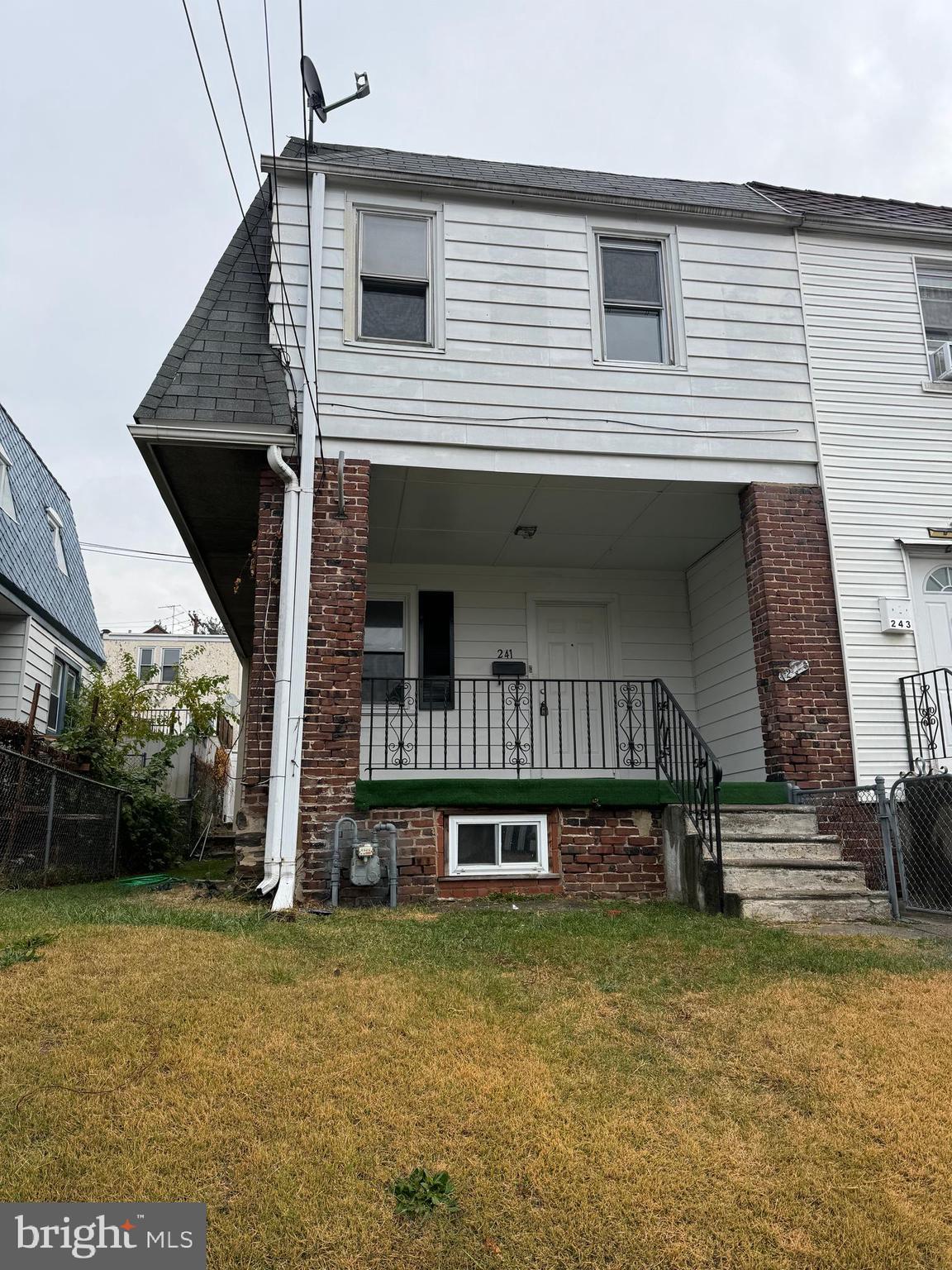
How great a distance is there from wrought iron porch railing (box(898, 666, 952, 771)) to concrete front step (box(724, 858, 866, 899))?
1869 millimetres

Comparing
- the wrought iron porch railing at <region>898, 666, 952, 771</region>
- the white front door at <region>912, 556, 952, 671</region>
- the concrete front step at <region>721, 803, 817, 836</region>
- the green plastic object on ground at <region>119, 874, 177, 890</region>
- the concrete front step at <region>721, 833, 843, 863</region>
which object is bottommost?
the green plastic object on ground at <region>119, 874, 177, 890</region>

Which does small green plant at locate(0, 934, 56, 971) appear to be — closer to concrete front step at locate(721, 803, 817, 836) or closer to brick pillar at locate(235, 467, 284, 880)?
brick pillar at locate(235, 467, 284, 880)

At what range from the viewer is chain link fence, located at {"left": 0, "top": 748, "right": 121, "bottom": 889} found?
8.03 meters

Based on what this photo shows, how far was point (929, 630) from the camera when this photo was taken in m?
8.27

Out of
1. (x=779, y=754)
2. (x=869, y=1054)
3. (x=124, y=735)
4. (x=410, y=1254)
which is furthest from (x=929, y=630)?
(x=124, y=735)

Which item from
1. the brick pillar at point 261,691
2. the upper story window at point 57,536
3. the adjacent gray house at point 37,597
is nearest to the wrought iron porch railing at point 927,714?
the brick pillar at point 261,691

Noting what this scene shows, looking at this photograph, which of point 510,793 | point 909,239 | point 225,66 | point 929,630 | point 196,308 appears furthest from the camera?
point 909,239

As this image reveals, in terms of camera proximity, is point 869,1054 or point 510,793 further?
point 510,793

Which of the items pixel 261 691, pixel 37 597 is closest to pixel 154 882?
pixel 261 691

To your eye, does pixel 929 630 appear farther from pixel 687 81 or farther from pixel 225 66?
pixel 225 66

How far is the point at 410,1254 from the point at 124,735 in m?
12.2

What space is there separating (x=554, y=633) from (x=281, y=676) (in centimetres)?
410

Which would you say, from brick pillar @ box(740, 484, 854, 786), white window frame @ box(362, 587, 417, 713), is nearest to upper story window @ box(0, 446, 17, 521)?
white window frame @ box(362, 587, 417, 713)

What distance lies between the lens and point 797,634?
7.89 meters
